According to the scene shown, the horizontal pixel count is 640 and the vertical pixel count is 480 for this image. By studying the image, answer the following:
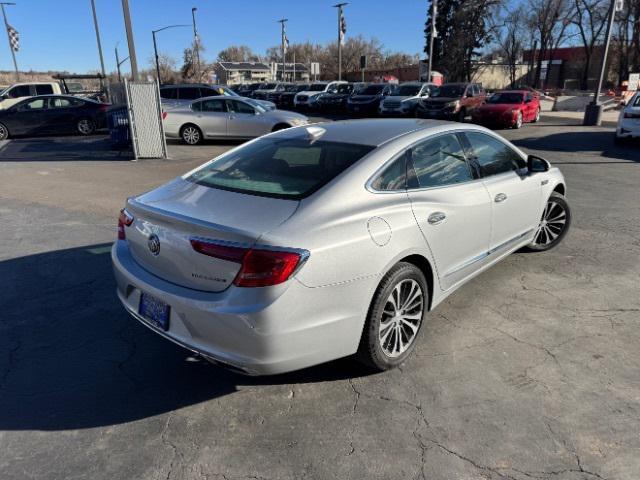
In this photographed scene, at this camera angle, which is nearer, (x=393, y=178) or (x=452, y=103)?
(x=393, y=178)

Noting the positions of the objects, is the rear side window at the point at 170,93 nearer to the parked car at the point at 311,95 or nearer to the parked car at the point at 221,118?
the parked car at the point at 221,118

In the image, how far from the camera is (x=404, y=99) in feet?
73.5

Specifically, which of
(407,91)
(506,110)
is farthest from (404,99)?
(506,110)

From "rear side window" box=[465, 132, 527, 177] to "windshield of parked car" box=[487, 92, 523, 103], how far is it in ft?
59.7

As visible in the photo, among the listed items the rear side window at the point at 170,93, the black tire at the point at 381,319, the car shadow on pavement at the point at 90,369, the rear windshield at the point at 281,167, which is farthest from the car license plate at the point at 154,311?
the rear side window at the point at 170,93

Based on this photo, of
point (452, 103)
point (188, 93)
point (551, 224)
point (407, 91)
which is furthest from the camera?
point (407, 91)

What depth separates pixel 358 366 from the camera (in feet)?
10.5

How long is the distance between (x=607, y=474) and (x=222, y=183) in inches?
105

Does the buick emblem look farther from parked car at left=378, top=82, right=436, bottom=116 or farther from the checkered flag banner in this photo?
the checkered flag banner

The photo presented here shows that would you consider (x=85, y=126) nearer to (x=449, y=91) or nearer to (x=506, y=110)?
(x=449, y=91)

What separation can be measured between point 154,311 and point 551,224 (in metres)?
4.28

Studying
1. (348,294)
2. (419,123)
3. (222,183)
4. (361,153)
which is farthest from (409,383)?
(419,123)

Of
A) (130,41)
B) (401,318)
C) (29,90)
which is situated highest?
(130,41)

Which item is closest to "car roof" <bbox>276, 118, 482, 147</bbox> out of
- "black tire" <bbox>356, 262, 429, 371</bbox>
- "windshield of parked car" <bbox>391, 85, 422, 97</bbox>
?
"black tire" <bbox>356, 262, 429, 371</bbox>
